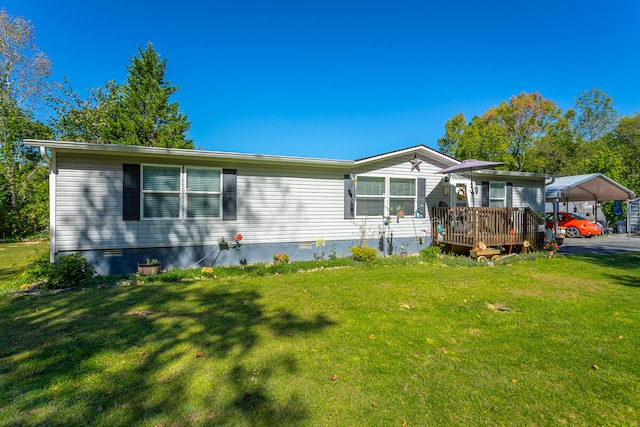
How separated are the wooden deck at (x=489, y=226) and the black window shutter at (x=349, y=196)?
2955 mm

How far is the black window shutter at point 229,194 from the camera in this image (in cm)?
777

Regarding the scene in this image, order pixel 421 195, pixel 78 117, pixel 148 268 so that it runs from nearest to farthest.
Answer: pixel 148 268 < pixel 421 195 < pixel 78 117

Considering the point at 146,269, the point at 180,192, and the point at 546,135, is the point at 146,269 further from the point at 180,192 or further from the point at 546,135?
the point at 546,135

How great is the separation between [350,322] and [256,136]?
684 inches

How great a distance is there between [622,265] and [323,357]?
8.87 m

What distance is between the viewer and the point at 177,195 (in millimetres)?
7414

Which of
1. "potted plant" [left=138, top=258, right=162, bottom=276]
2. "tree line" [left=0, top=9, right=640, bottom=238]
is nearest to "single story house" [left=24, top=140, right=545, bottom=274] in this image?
"potted plant" [left=138, top=258, right=162, bottom=276]

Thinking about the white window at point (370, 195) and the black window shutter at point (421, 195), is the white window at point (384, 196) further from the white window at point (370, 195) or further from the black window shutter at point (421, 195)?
the black window shutter at point (421, 195)

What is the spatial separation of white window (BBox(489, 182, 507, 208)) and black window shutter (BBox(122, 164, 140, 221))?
36.1ft

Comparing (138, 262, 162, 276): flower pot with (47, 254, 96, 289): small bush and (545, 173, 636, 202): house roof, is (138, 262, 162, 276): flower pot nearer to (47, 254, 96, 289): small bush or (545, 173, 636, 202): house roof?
(47, 254, 96, 289): small bush

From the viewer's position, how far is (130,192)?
6945 millimetres

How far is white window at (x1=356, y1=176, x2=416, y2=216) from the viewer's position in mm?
9211

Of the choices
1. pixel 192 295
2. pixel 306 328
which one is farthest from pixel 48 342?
pixel 306 328

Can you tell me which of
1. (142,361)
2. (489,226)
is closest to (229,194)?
(142,361)
